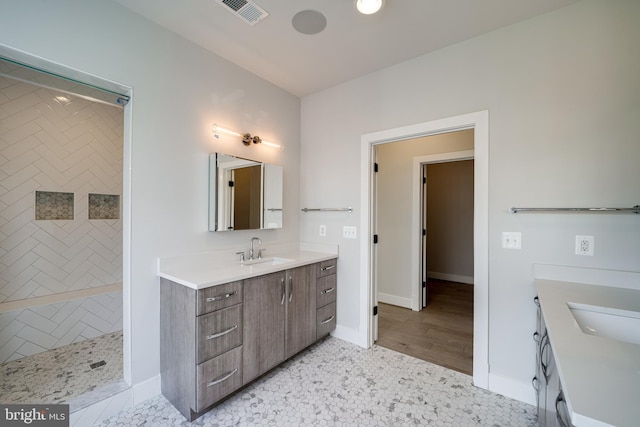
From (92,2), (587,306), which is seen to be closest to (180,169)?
(92,2)

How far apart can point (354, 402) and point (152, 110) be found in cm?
258

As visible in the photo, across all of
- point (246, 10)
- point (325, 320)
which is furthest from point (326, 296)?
point (246, 10)

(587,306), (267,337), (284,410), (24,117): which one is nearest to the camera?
(587,306)

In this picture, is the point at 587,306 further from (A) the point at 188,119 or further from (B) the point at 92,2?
(B) the point at 92,2

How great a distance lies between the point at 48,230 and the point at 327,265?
9.40ft

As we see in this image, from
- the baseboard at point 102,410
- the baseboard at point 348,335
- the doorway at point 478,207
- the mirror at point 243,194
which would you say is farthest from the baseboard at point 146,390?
the doorway at point 478,207

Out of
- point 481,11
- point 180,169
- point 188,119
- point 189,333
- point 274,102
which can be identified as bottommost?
point 189,333

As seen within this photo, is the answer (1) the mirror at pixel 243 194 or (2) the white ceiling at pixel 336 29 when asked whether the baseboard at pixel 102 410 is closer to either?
(1) the mirror at pixel 243 194

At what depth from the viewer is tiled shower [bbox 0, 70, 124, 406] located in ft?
7.86

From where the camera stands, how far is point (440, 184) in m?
5.41

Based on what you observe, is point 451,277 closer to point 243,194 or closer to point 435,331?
point 435,331

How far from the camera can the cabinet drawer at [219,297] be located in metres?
1.64

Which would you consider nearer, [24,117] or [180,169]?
[180,169]

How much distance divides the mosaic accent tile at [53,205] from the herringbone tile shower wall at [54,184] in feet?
0.14
